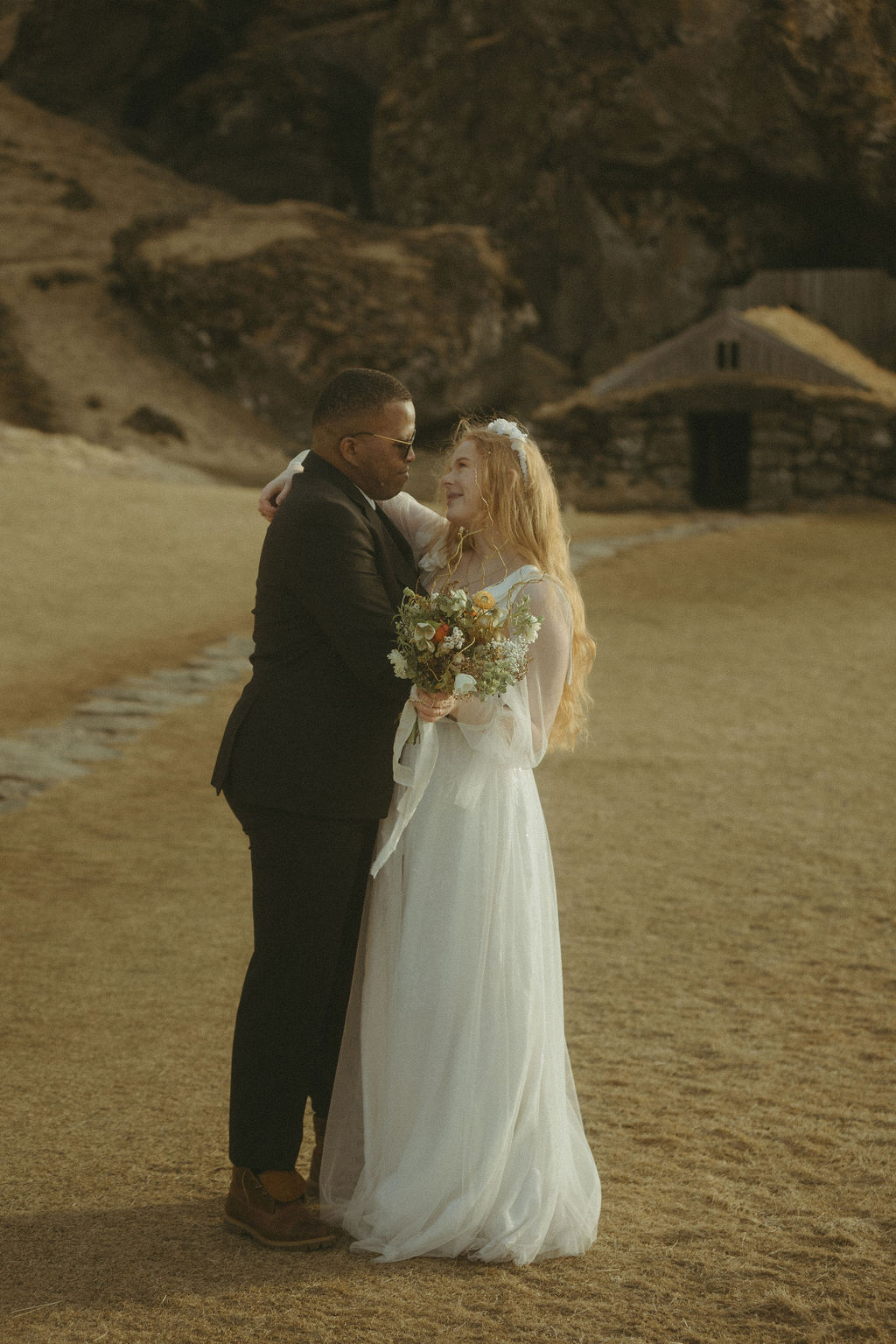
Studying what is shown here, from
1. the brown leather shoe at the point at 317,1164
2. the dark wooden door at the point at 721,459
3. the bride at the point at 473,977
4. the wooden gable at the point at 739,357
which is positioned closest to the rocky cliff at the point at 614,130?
the dark wooden door at the point at 721,459

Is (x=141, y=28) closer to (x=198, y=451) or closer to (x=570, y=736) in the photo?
(x=198, y=451)

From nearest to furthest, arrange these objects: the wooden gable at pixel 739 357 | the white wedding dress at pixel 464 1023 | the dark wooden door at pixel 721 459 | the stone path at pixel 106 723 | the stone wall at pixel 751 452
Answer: the white wedding dress at pixel 464 1023 → the stone path at pixel 106 723 → the stone wall at pixel 751 452 → the wooden gable at pixel 739 357 → the dark wooden door at pixel 721 459

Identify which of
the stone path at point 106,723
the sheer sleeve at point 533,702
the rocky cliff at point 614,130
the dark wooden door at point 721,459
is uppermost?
the rocky cliff at point 614,130

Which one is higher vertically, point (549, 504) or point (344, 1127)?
point (549, 504)

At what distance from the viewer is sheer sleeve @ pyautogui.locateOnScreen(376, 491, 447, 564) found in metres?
3.21

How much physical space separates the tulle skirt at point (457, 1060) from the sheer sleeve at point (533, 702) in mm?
75

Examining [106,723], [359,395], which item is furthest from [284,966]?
[106,723]

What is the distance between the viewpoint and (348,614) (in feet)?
8.86

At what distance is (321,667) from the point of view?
283cm

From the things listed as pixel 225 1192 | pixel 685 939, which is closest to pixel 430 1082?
pixel 225 1192

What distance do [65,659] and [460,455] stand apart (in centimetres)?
834

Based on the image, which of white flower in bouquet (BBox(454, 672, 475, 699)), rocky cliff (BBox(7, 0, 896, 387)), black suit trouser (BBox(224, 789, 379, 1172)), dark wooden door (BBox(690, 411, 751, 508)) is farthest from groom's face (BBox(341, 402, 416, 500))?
rocky cliff (BBox(7, 0, 896, 387))

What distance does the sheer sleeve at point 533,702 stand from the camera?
2.89 meters

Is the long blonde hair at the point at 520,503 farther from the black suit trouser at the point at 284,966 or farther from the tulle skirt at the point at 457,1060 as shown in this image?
the black suit trouser at the point at 284,966
